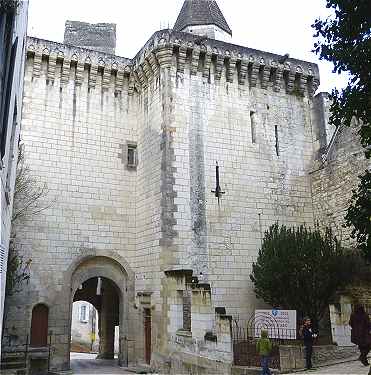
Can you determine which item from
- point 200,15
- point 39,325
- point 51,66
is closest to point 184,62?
point 51,66

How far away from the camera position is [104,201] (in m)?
14.0

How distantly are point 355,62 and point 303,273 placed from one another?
5785 millimetres

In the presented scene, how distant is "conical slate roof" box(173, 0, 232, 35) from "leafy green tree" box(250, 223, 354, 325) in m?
10.2

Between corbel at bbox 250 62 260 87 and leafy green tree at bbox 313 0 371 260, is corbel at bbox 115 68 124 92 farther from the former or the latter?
leafy green tree at bbox 313 0 371 260

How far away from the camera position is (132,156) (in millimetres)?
14930

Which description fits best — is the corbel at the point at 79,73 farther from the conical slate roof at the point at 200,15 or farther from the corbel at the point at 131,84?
the conical slate roof at the point at 200,15

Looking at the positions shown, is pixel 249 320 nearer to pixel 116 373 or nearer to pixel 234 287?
pixel 234 287

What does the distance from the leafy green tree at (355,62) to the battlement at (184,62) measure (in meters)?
6.67

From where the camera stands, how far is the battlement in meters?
14.1

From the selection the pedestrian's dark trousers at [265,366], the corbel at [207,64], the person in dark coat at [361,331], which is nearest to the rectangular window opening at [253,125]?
the corbel at [207,64]

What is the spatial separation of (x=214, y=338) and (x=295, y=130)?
8.60 metres

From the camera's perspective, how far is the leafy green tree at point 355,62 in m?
7.56

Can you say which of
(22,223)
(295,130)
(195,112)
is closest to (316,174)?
(295,130)

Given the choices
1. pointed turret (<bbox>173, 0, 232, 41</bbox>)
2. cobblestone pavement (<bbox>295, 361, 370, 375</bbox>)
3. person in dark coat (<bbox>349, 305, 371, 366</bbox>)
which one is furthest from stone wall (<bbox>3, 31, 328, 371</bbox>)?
person in dark coat (<bbox>349, 305, 371, 366</bbox>)
